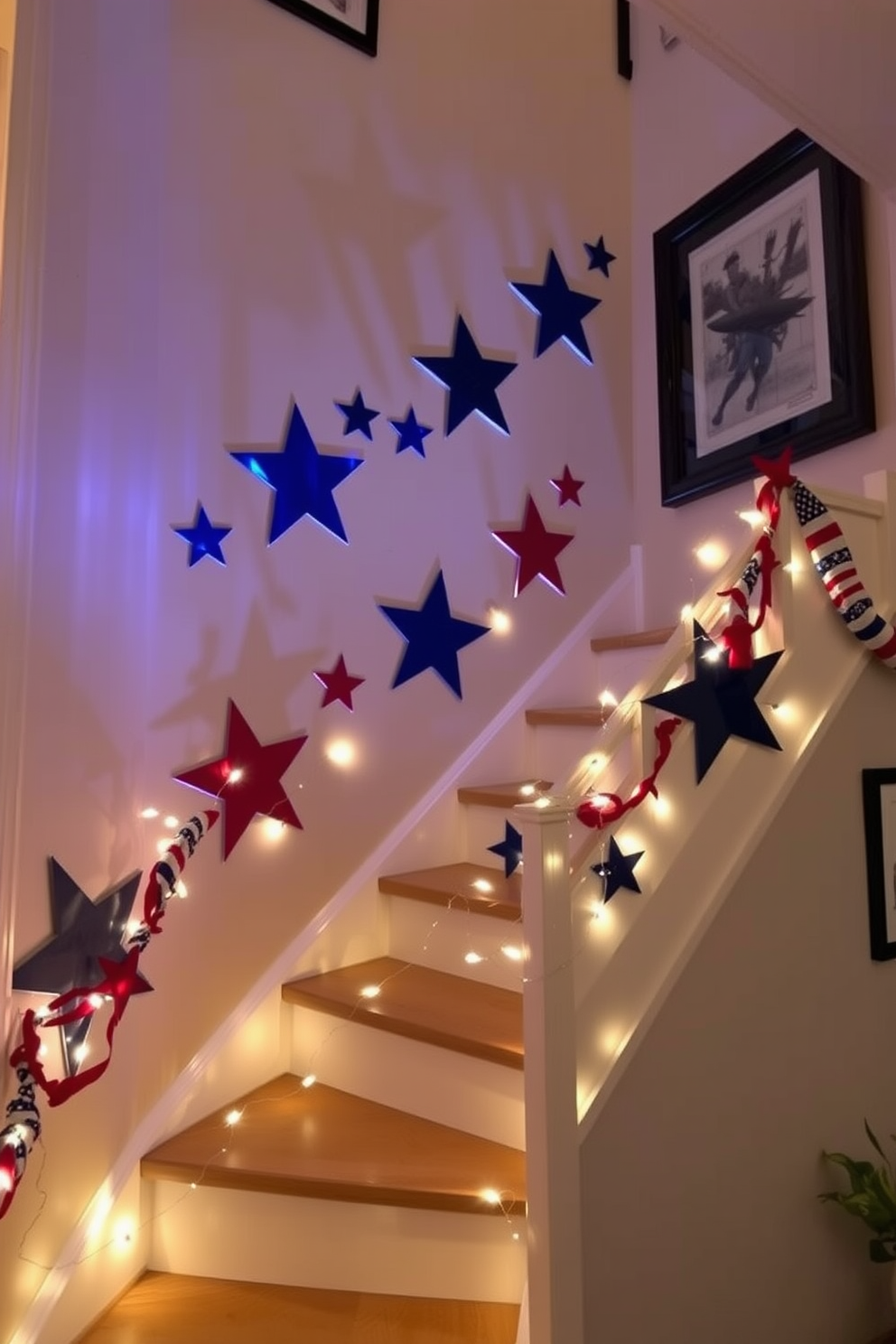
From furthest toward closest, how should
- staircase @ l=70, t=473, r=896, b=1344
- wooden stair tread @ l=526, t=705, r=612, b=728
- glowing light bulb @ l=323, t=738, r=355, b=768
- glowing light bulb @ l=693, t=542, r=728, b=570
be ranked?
glowing light bulb @ l=693, t=542, r=728, b=570 → wooden stair tread @ l=526, t=705, r=612, b=728 → glowing light bulb @ l=323, t=738, r=355, b=768 → staircase @ l=70, t=473, r=896, b=1344

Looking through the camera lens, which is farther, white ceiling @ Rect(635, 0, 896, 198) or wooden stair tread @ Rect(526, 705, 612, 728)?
wooden stair tread @ Rect(526, 705, 612, 728)

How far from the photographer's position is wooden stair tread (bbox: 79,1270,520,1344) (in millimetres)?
1309

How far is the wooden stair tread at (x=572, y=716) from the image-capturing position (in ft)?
6.98

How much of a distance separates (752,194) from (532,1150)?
2641 millimetres

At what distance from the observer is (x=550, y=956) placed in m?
1.15

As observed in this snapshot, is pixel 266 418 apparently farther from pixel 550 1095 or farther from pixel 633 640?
pixel 550 1095

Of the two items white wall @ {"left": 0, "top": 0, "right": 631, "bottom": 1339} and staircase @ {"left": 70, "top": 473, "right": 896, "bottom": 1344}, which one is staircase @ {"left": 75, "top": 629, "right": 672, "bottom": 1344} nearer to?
staircase @ {"left": 70, "top": 473, "right": 896, "bottom": 1344}

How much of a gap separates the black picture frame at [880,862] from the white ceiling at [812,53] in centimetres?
129

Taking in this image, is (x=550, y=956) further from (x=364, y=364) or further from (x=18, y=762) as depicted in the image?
(x=364, y=364)

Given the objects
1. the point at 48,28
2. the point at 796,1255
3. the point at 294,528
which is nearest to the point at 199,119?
the point at 48,28

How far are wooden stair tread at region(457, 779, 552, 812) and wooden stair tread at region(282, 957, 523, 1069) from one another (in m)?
0.44

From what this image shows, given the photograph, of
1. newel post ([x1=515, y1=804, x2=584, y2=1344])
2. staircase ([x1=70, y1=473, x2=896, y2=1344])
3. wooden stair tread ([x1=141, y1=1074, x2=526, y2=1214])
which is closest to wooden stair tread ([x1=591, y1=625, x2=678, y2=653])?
staircase ([x1=70, y1=473, x2=896, y2=1344])

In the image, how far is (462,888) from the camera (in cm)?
191

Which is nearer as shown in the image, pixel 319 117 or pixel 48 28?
pixel 48 28
